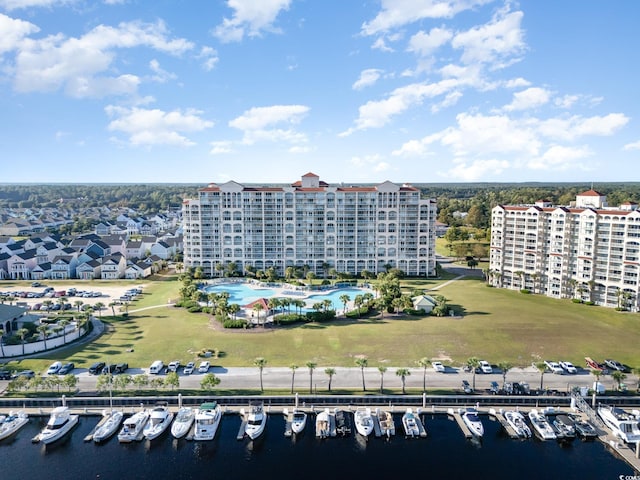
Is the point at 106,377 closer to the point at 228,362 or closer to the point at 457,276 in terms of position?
the point at 228,362

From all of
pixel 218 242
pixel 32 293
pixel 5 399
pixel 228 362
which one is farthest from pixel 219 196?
pixel 5 399

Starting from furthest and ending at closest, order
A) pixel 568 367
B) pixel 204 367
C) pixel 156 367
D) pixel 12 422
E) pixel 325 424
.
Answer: pixel 204 367
pixel 568 367
pixel 156 367
pixel 12 422
pixel 325 424

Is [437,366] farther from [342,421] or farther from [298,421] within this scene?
[298,421]

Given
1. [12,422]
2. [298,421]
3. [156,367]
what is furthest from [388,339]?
[12,422]

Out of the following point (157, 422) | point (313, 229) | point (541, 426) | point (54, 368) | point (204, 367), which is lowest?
point (541, 426)

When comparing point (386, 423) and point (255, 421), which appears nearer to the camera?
point (255, 421)

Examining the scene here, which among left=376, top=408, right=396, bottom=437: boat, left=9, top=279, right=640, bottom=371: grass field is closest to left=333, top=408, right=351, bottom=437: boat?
left=376, top=408, right=396, bottom=437: boat

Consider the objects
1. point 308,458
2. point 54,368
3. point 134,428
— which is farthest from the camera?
point 54,368
